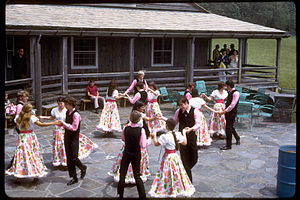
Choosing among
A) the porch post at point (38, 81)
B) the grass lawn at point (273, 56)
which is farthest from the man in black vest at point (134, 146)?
the grass lawn at point (273, 56)

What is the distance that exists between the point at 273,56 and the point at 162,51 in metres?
32.8

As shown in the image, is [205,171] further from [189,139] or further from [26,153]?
[26,153]

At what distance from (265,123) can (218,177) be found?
20.8ft

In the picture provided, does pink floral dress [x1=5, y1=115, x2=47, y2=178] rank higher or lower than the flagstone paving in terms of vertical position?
higher

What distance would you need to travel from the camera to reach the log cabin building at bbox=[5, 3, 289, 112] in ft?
48.2

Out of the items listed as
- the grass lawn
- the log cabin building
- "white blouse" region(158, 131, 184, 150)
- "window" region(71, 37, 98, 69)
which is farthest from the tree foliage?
"white blouse" region(158, 131, 184, 150)

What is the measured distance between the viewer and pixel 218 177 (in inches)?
331

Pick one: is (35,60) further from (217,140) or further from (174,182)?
(174,182)

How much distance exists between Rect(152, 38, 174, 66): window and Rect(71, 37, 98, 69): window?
323 centimetres

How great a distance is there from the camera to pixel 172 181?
6930 millimetres

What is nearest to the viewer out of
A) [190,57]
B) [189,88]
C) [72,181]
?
[72,181]

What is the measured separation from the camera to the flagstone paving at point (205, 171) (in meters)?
7.54

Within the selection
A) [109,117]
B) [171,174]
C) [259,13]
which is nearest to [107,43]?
[109,117]

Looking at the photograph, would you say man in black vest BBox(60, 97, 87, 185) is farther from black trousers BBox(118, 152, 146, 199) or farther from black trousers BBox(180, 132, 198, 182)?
black trousers BBox(180, 132, 198, 182)
